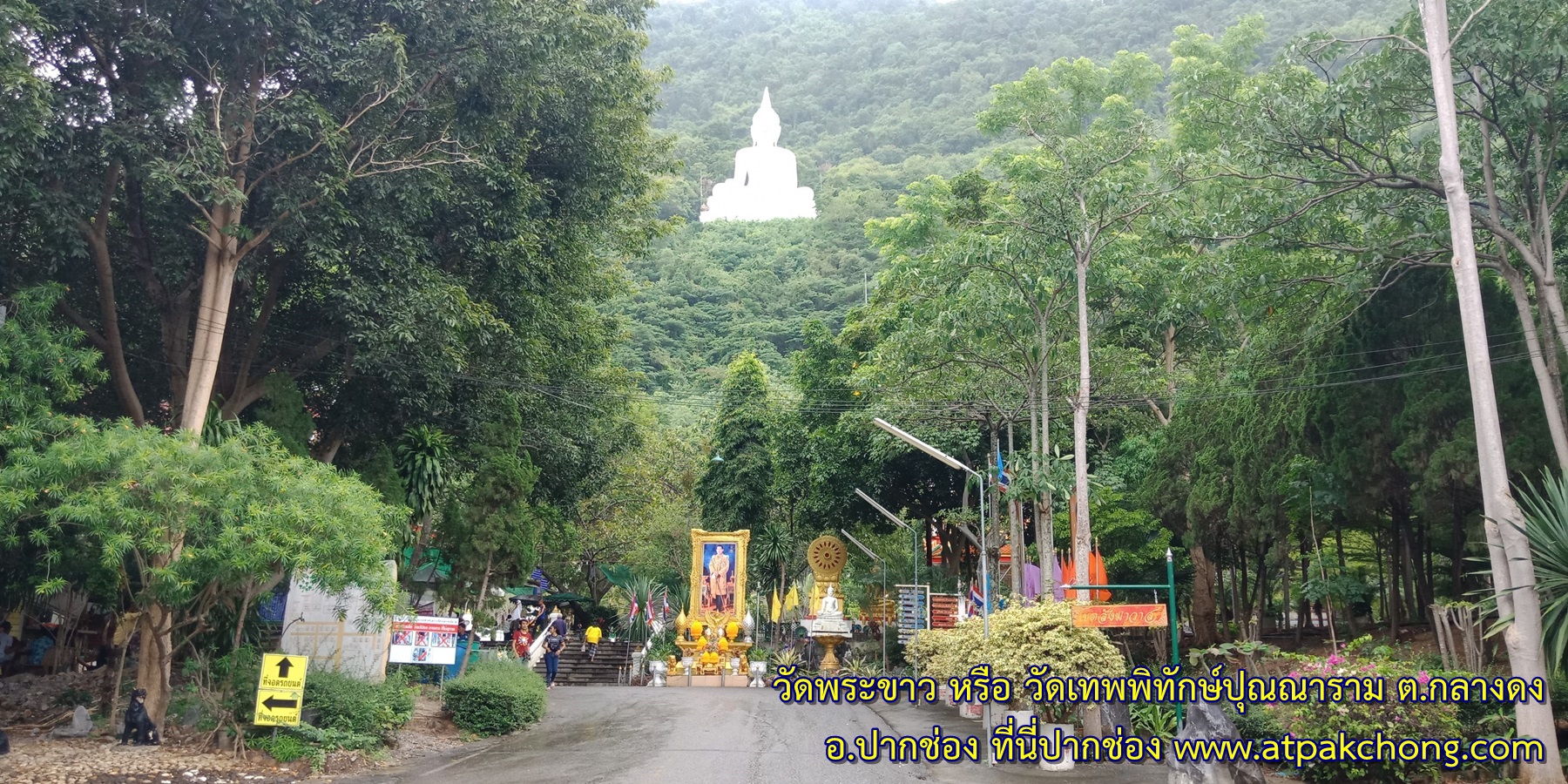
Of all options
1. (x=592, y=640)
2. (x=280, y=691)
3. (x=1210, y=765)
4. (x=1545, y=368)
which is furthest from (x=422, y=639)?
(x=1545, y=368)

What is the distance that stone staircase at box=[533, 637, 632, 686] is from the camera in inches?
1203

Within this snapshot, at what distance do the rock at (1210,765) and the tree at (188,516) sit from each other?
8872 mm

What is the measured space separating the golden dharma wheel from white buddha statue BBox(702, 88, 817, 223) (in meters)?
69.7

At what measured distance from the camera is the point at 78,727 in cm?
1314

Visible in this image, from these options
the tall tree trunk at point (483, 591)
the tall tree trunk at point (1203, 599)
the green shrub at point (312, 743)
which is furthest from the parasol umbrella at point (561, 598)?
the green shrub at point (312, 743)

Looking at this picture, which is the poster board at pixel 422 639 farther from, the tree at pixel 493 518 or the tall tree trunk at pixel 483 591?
the tree at pixel 493 518

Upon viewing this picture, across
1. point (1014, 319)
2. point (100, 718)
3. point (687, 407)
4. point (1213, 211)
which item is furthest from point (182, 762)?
point (687, 407)

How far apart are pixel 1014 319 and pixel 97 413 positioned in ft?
51.6

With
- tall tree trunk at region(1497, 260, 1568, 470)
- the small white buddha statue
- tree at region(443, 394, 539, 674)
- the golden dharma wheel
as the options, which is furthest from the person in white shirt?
tall tree trunk at region(1497, 260, 1568, 470)

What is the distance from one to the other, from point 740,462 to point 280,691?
25.8m

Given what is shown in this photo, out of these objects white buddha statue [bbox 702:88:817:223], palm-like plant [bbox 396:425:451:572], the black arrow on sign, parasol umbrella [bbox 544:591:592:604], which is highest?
white buddha statue [bbox 702:88:817:223]

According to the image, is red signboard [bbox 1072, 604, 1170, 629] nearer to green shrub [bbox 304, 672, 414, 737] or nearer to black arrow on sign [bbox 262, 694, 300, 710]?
green shrub [bbox 304, 672, 414, 737]

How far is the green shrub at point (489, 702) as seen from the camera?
53.1 ft

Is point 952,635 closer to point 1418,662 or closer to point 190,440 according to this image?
point 1418,662
